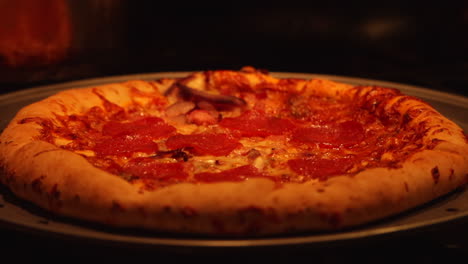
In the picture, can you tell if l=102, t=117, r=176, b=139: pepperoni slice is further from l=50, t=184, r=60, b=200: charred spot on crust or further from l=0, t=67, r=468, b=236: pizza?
l=50, t=184, r=60, b=200: charred spot on crust

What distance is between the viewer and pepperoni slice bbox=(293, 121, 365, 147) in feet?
9.02

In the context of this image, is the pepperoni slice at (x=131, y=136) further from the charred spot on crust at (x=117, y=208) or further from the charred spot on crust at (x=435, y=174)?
the charred spot on crust at (x=435, y=174)

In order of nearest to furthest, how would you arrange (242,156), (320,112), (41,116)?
(242,156) → (41,116) → (320,112)

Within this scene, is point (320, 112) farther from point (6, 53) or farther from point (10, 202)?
point (6, 53)

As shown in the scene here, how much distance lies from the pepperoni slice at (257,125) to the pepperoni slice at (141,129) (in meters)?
0.34

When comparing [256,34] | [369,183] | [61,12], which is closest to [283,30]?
[256,34]

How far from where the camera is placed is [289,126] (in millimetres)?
2990

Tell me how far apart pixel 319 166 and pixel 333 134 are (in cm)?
55

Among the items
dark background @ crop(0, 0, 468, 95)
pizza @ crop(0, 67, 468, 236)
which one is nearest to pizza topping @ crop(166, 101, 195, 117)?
pizza @ crop(0, 67, 468, 236)

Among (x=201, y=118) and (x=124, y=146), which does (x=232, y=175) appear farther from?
(x=201, y=118)

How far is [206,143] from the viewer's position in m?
2.63

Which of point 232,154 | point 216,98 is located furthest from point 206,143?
point 216,98

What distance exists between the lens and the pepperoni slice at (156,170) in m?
2.20

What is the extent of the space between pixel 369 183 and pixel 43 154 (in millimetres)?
1319
